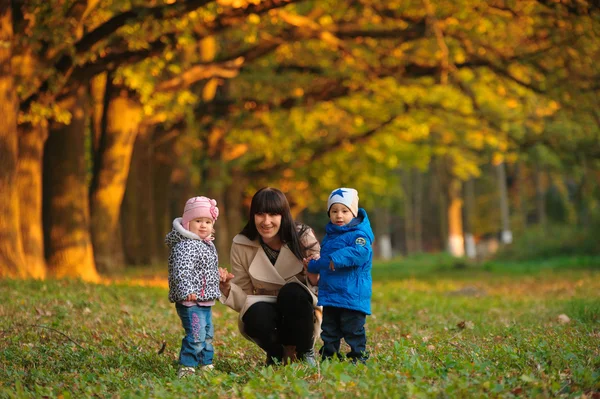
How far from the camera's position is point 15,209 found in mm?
14789

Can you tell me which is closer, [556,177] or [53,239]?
→ [53,239]

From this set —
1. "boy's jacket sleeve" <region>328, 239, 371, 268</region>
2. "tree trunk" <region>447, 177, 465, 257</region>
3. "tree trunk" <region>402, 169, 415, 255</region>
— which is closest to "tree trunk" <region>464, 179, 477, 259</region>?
"tree trunk" <region>447, 177, 465, 257</region>

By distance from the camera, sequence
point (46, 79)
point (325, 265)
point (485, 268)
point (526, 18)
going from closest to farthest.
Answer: point (325, 265)
point (46, 79)
point (526, 18)
point (485, 268)

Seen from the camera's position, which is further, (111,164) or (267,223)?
(111,164)

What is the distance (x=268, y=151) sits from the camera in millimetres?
31484

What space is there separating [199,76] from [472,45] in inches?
279

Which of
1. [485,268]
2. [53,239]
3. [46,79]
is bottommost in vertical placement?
[485,268]

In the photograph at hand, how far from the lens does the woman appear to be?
24.5 ft

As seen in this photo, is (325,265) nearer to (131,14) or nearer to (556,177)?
(131,14)

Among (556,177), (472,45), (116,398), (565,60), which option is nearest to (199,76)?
(472,45)

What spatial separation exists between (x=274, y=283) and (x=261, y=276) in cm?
13

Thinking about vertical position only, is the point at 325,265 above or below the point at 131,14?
below

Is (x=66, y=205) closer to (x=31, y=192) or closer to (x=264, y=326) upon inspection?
(x=31, y=192)

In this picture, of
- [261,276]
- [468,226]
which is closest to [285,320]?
[261,276]
